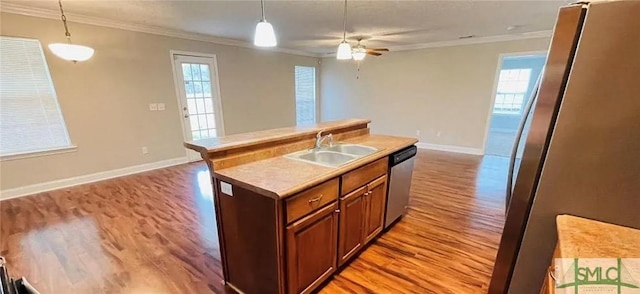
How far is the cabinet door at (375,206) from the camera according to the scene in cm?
215

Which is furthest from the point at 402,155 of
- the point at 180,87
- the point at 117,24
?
the point at 117,24

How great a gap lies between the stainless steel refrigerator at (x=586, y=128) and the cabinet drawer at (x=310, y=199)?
3.34ft

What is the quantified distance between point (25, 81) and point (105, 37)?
3.60ft

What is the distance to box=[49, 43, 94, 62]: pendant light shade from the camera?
2.47 metres

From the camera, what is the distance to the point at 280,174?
5.34 feet

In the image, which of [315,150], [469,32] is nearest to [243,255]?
[315,150]

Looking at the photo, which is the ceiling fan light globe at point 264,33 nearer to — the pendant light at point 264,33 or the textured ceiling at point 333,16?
the pendant light at point 264,33

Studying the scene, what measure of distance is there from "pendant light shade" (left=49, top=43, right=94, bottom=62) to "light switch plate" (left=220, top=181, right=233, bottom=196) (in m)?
2.33

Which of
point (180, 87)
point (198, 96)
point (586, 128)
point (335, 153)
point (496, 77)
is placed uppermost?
point (496, 77)

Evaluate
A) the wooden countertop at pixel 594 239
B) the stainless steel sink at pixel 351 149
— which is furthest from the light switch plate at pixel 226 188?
the wooden countertop at pixel 594 239

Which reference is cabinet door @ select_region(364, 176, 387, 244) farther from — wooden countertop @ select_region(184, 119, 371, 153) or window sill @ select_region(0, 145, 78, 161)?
window sill @ select_region(0, 145, 78, 161)

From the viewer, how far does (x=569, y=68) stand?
3.38 feet

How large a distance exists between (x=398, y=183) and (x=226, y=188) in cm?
163

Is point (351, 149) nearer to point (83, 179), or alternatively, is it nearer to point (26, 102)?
point (83, 179)
